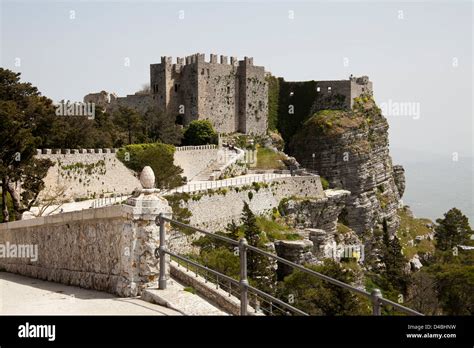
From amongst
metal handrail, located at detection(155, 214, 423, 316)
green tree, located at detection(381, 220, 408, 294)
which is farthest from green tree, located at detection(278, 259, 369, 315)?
metal handrail, located at detection(155, 214, 423, 316)

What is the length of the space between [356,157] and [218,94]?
14.2m

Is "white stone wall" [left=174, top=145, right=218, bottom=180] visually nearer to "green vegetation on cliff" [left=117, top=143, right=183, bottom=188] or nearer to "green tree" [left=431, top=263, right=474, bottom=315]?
"green vegetation on cliff" [left=117, top=143, right=183, bottom=188]

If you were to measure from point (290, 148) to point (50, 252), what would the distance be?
170 ft

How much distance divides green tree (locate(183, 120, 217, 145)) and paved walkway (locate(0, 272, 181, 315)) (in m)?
41.8

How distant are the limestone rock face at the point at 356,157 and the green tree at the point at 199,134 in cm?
1079

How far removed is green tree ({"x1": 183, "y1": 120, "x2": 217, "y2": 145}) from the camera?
5291 cm

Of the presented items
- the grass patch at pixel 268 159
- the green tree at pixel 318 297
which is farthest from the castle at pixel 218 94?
the green tree at pixel 318 297

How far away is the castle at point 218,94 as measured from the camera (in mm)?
55219

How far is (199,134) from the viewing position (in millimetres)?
52938

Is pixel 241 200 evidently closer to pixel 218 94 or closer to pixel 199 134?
pixel 199 134

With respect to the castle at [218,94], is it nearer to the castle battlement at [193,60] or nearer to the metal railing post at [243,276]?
the castle battlement at [193,60]

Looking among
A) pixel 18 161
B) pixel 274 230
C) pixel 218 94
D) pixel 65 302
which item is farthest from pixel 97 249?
pixel 218 94

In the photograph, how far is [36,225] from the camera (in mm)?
12844
